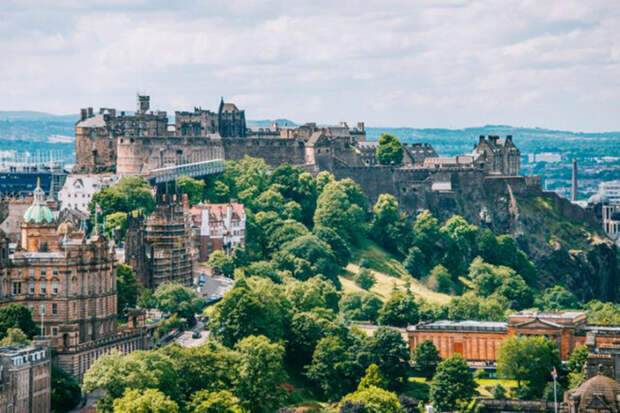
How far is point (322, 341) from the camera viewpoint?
3757 inches

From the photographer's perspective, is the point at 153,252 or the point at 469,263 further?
the point at 469,263

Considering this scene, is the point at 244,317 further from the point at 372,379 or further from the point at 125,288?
the point at 372,379

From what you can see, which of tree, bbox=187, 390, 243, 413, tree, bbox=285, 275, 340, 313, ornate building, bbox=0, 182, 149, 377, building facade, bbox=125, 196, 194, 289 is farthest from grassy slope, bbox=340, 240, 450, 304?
tree, bbox=187, 390, 243, 413

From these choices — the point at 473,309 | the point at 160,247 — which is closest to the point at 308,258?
the point at 473,309

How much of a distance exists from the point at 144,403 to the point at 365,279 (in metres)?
52.1

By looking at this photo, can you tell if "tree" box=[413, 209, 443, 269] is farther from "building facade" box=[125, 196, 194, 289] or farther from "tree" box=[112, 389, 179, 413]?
"tree" box=[112, 389, 179, 413]

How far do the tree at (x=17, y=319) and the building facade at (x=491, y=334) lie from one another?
113ft

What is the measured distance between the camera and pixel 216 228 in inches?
4532

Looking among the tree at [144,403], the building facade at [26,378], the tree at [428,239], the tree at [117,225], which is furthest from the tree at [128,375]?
the tree at [428,239]

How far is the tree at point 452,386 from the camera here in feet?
306

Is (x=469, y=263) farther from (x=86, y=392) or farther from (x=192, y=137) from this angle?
(x=86, y=392)

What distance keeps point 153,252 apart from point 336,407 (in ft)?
60.8

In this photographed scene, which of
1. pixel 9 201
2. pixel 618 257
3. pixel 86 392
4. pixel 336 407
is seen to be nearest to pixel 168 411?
pixel 86 392

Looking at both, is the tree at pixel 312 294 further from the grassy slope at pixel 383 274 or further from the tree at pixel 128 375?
the tree at pixel 128 375
